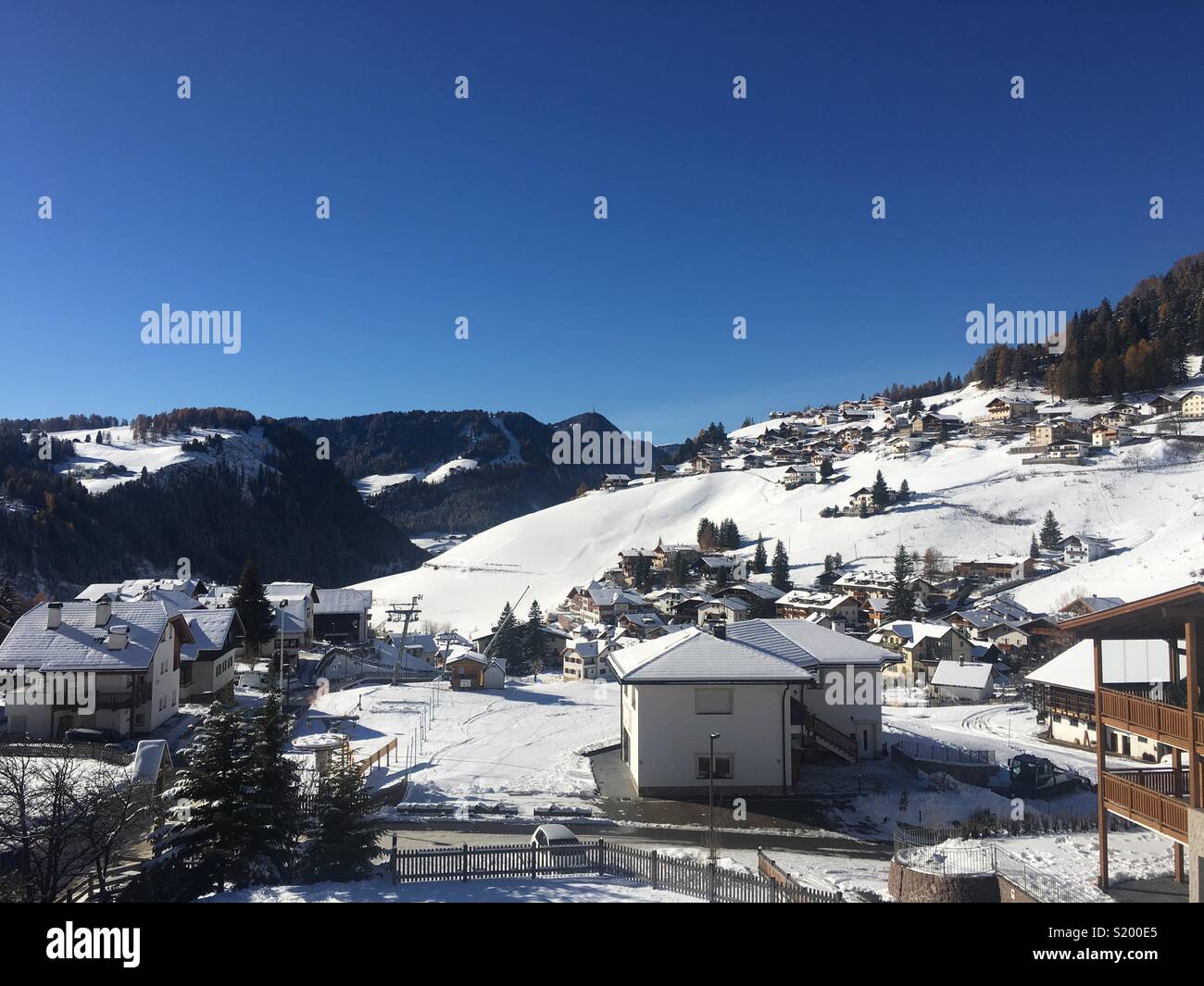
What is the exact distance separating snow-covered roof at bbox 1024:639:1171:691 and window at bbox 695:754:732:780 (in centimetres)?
1100

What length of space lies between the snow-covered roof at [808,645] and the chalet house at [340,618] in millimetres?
43076

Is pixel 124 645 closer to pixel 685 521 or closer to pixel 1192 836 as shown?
pixel 1192 836

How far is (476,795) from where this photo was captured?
1909 centimetres

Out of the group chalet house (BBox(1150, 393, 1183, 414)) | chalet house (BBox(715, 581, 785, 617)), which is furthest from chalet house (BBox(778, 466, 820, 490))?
chalet house (BBox(1150, 393, 1183, 414))

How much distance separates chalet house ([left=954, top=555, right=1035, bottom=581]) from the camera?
7812cm

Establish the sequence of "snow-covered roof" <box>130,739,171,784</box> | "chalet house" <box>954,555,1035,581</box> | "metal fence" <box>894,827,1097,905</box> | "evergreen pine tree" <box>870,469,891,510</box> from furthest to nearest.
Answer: "evergreen pine tree" <box>870,469,891,510</box>
"chalet house" <box>954,555,1035,581</box>
"snow-covered roof" <box>130,739,171,784</box>
"metal fence" <box>894,827,1097,905</box>

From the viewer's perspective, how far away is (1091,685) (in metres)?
28.0

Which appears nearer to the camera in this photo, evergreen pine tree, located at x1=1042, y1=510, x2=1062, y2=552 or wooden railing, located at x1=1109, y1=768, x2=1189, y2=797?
wooden railing, located at x1=1109, y1=768, x2=1189, y2=797

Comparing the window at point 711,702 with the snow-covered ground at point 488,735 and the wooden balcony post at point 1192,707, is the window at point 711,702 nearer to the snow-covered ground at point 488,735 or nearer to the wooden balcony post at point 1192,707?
the snow-covered ground at point 488,735

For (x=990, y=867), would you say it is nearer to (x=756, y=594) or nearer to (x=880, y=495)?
(x=756, y=594)

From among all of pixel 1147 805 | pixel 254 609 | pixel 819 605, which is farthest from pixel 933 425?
pixel 1147 805

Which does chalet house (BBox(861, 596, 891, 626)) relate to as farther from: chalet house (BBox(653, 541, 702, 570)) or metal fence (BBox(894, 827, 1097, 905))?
metal fence (BBox(894, 827, 1097, 905))

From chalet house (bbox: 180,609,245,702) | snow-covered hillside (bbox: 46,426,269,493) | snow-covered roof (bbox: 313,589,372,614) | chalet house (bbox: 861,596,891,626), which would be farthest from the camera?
snow-covered hillside (bbox: 46,426,269,493)
